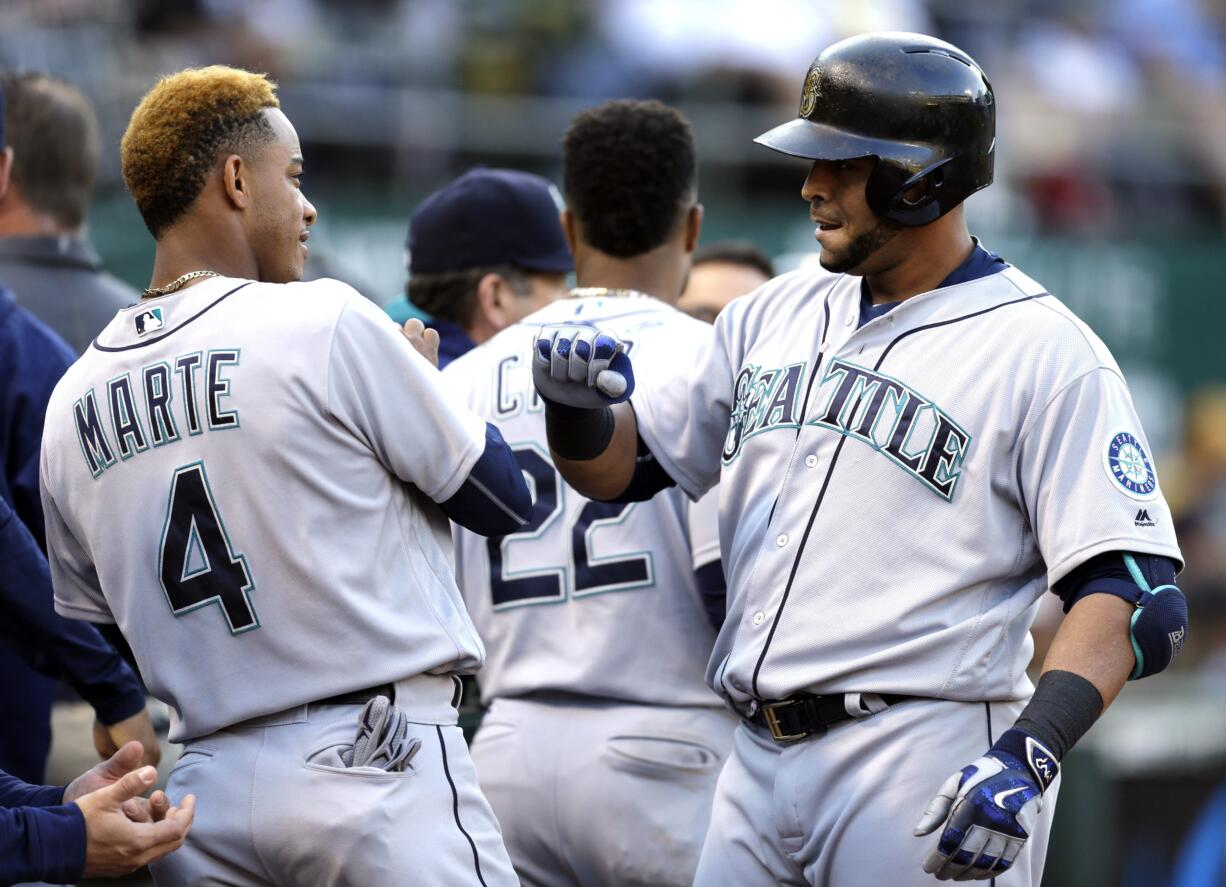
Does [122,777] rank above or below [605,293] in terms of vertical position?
below

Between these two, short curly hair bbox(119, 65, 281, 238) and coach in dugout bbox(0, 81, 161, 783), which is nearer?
short curly hair bbox(119, 65, 281, 238)

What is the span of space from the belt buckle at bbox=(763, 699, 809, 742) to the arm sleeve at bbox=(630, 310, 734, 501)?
54 centimetres

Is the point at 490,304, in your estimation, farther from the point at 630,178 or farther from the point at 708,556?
the point at 708,556

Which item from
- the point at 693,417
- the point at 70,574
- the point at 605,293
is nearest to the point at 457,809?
the point at 70,574

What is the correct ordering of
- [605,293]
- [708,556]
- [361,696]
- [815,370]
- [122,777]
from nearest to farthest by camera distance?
[122,777]
[361,696]
[815,370]
[708,556]
[605,293]

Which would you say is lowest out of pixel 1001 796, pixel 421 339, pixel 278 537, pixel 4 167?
pixel 1001 796

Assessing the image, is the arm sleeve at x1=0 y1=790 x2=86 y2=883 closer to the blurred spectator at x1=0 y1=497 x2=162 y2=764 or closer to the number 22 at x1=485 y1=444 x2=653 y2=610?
the blurred spectator at x1=0 y1=497 x2=162 y2=764

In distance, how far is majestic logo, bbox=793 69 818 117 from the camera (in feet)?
10.8

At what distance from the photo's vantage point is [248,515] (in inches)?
113

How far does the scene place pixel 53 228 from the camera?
464cm

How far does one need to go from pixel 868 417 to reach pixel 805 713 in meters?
0.55

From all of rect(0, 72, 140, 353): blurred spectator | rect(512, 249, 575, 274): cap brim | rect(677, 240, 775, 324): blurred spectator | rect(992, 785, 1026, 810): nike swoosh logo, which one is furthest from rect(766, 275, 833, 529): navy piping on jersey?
rect(677, 240, 775, 324): blurred spectator

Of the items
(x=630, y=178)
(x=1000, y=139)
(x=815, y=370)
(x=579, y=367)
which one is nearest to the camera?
(x=579, y=367)

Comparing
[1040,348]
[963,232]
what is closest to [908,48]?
[963,232]
